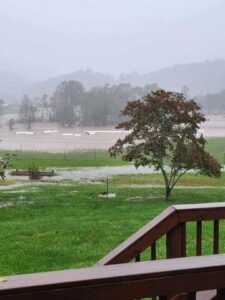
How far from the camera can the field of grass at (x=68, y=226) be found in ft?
31.3

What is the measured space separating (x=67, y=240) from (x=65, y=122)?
166 meters

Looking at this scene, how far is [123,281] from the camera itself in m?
1.87

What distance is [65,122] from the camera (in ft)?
577

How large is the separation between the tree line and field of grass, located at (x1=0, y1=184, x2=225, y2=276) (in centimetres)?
14262

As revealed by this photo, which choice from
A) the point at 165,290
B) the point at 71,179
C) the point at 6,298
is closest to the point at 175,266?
the point at 165,290

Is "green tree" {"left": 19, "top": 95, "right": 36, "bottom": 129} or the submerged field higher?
"green tree" {"left": 19, "top": 95, "right": 36, "bottom": 129}

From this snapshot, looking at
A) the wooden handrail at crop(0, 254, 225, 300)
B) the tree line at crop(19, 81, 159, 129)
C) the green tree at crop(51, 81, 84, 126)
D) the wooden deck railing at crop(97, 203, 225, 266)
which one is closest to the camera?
the wooden handrail at crop(0, 254, 225, 300)

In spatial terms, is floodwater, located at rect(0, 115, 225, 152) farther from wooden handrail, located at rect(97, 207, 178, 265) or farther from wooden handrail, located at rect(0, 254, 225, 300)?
wooden handrail, located at rect(0, 254, 225, 300)

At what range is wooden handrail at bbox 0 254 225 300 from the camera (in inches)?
69.4

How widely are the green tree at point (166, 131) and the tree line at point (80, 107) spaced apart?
Answer: 142640mm

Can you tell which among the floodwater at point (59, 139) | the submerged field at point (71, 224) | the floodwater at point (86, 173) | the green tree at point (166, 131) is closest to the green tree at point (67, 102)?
the floodwater at point (59, 139)

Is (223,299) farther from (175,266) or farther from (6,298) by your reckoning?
(6,298)

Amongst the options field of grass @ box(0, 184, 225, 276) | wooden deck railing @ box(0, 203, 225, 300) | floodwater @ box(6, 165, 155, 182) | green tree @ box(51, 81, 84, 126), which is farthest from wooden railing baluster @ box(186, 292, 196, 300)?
green tree @ box(51, 81, 84, 126)

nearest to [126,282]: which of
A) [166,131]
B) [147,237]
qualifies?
[147,237]
